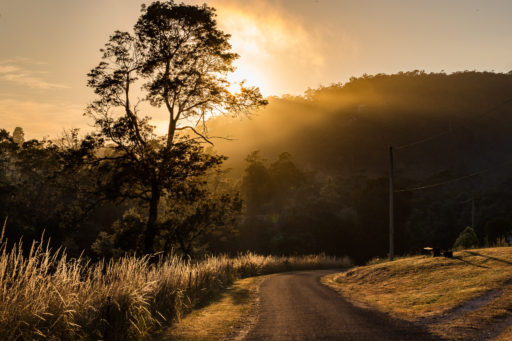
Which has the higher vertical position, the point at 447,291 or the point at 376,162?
the point at 376,162

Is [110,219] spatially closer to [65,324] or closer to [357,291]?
[357,291]

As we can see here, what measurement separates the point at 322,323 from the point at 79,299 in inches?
248

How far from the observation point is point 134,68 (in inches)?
928

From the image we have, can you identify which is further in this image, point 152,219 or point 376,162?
point 376,162

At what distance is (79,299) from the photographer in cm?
839

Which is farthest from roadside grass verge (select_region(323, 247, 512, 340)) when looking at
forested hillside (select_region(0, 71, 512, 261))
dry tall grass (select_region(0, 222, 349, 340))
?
forested hillside (select_region(0, 71, 512, 261))

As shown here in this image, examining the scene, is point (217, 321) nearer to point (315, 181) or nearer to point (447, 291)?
point (447, 291)

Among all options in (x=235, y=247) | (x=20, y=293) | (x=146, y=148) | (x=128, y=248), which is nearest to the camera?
(x=20, y=293)

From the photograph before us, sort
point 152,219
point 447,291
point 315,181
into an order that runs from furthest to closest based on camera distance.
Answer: point 315,181, point 152,219, point 447,291

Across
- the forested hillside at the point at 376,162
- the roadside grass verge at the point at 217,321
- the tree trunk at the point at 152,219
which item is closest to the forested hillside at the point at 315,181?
the forested hillside at the point at 376,162

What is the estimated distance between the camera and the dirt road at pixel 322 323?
928cm

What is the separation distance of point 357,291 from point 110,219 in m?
52.0

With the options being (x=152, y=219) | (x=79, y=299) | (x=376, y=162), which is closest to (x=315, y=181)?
(x=376, y=162)

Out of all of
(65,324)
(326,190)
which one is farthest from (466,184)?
(65,324)
